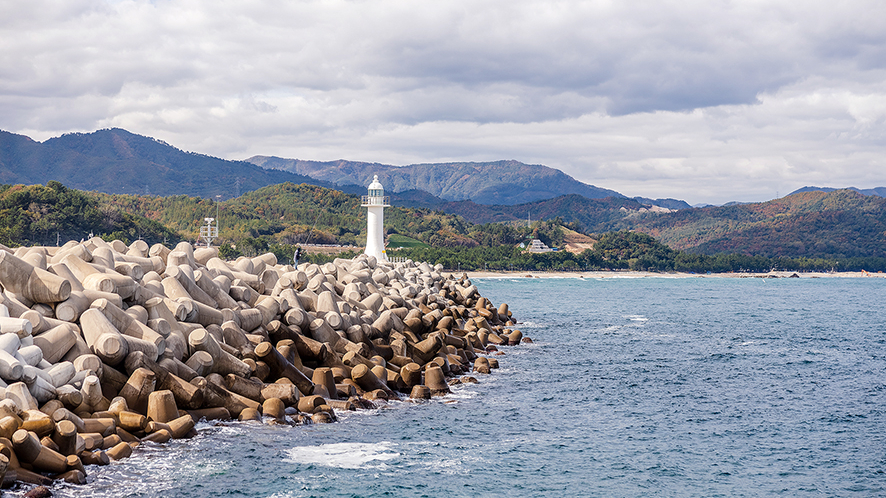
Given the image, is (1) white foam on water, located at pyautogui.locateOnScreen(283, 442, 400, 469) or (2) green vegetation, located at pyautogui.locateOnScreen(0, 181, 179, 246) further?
(2) green vegetation, located at pyautogui.locateOnScreen(0, 181, 179, 246)

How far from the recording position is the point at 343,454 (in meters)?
13.1

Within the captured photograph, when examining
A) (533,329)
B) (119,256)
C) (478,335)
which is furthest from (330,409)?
(533,329)

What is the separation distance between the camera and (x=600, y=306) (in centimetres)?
5847

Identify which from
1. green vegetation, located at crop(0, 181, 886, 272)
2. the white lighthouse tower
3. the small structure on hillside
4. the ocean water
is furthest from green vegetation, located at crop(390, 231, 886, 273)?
the ocean water

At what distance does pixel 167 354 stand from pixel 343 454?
3764 millimetres

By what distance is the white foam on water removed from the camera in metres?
12.6

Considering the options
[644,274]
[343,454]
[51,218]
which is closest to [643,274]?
[644,274]

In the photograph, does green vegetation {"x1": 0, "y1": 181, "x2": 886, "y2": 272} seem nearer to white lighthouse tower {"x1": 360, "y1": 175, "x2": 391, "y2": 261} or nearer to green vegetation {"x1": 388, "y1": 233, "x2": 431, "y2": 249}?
green vegetation {"x1": 388, "y1": 233, "x2": 431, "y2": 249}

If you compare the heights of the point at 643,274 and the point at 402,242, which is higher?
the point at 402,242

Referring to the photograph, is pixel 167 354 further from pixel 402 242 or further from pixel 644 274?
pixel 644 274

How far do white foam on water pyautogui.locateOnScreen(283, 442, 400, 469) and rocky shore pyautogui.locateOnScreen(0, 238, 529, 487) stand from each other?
133 centimetres

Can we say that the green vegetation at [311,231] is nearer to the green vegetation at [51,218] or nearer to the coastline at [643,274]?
the green vegetation at [51,218]

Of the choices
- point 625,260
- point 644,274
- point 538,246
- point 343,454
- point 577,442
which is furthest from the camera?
point 538,246

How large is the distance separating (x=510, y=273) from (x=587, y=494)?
5162 inches
